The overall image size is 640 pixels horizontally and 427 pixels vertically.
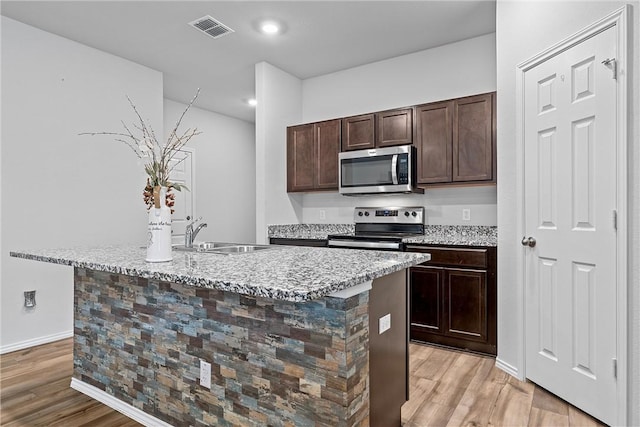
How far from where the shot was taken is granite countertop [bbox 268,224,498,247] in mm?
3123

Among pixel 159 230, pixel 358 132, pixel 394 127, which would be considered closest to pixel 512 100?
pixel 394 127

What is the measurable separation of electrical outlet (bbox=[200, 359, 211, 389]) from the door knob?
207 centimetres

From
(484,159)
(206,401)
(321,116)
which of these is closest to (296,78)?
(321,116)

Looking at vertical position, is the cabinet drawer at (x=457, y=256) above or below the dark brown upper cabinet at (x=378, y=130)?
below

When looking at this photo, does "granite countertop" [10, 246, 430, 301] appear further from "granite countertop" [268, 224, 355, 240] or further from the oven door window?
"granite countertop" [268, 224, 355, 240]

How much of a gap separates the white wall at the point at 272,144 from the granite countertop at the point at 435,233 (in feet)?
0.45

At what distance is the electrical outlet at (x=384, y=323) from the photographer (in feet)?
5.51

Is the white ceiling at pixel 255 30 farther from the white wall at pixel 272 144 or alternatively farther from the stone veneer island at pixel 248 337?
the stone veneer island at pixel 248 337

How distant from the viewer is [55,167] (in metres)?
3.45

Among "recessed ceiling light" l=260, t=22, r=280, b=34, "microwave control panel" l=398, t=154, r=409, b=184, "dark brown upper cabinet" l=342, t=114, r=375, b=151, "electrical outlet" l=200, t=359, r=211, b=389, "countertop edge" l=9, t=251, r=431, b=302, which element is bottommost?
"electrical outlet" l=200, t=359, r=211, b=389

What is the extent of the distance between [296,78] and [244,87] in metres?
0.78

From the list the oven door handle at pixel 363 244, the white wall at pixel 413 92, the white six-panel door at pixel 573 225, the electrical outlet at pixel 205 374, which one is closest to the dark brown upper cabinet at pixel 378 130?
the white wall at pixel 413 92

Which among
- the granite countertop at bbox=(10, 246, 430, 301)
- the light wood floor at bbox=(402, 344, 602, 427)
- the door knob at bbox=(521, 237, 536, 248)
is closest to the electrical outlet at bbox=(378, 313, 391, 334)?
the granite countertop at bbox=(10, 246, 430, 301)

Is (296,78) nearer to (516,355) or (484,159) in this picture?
(484,159)
